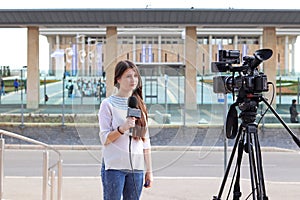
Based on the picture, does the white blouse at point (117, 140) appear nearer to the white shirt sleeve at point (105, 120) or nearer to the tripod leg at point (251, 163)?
the white shirt sleeve at point (105, 120)

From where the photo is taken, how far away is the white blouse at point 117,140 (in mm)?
3775

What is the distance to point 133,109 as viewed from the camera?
11.6ft

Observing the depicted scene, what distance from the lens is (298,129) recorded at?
57.8 feet

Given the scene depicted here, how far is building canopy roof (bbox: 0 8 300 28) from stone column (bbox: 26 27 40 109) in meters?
1.37

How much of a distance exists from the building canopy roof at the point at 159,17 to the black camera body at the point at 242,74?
761 inches

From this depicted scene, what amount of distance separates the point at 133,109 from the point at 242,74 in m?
0.82

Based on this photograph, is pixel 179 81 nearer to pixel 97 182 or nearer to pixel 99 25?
pixel 97 182

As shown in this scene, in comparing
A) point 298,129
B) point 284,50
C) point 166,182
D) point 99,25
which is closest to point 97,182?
point 166,182

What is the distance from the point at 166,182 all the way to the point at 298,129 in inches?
393

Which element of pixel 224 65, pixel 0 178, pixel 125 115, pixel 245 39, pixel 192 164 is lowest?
pixel 192 164

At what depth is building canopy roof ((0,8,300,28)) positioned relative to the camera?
76.6ft

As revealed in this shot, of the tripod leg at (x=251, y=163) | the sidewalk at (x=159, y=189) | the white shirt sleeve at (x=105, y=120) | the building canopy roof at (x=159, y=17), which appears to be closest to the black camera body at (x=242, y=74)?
the tripod leg at (x=251, y=163)

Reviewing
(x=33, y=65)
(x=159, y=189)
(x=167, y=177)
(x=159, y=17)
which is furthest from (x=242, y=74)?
(x=33, y=65)

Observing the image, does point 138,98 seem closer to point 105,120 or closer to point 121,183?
point 105,120
